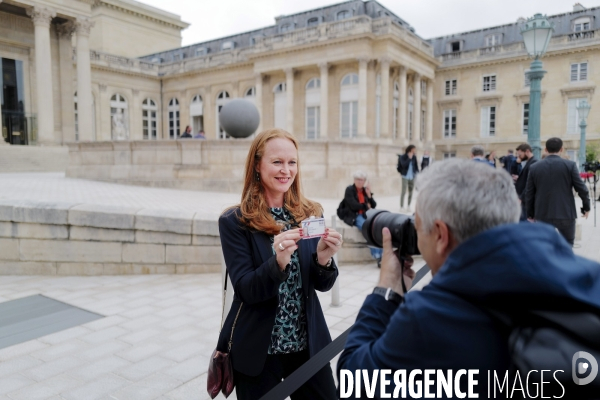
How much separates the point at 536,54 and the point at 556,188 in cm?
339

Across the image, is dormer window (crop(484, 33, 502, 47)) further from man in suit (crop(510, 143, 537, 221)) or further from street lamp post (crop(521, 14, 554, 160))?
street lamp post (crop(521, 14, 554, 160))

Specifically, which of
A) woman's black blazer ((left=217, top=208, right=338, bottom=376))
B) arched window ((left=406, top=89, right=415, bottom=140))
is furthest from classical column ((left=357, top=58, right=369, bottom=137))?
woman's black blazer ((left=217, top=208, right=338, bottom=376))

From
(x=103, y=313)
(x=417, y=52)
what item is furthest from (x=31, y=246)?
(x=417, y=52)

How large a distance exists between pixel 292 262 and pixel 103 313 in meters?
4.07

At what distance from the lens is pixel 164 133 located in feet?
151

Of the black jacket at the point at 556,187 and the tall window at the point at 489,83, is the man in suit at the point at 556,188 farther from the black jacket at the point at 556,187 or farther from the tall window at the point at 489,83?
the tall window at the point at 489,83

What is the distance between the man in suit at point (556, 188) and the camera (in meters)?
6.16

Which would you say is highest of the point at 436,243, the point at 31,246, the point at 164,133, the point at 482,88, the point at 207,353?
the point at 482,88

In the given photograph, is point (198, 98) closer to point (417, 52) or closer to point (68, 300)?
point (417, 52)

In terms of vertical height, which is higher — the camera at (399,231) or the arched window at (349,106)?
the arched window at (349,106)

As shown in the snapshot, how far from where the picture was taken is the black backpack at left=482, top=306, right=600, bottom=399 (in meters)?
0.92

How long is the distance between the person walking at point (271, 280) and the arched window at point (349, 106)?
32355 mm

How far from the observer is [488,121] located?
4075 cm
